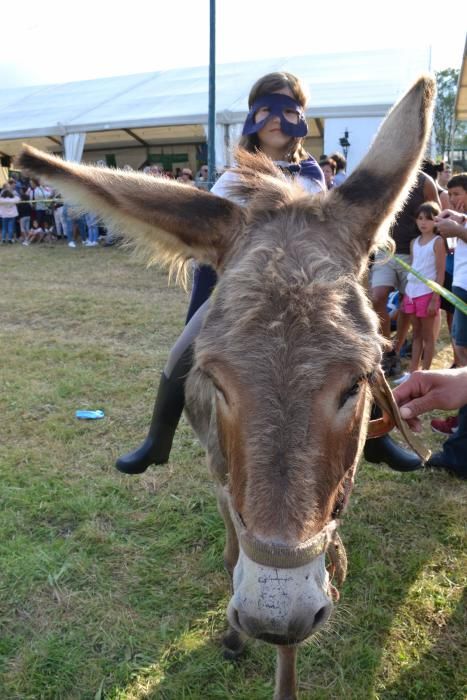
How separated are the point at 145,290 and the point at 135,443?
748 centimetres

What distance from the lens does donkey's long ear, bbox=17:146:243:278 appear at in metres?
2.38

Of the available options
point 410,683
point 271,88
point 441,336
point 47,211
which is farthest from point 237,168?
point 47,211

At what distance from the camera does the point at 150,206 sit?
95.0 inches

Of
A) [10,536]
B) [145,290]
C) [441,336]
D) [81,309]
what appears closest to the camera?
[10,536]

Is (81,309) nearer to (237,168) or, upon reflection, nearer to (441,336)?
(441,336)

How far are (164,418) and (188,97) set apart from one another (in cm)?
2042

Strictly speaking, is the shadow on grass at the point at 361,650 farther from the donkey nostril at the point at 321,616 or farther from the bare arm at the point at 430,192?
the bare arm at the point at 430,192

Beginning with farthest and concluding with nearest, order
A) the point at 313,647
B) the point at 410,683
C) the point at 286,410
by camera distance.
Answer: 1. the point at 313,647
2. the point at 410,683
3. the point at 286,410

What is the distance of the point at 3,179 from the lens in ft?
96.3

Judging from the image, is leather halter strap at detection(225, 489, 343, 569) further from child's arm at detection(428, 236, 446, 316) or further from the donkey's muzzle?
child's arm at detection(428, 236, 446, 316)

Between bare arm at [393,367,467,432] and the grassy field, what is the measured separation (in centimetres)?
154

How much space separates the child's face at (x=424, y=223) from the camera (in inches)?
248

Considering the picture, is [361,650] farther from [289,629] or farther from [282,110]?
[282,110]

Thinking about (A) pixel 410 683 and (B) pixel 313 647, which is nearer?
(A) pixel 410 683
